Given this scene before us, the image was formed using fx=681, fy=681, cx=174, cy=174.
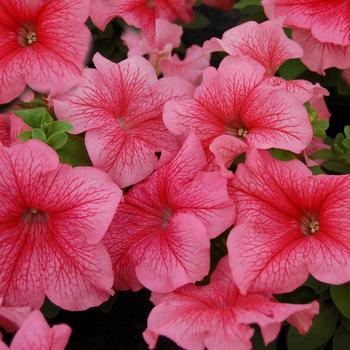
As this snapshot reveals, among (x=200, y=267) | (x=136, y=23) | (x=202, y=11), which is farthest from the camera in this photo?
(x=202, y=11)

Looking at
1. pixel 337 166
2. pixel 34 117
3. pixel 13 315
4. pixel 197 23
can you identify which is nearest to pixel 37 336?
pixel 13 315

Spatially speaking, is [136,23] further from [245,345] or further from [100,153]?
[245,345]

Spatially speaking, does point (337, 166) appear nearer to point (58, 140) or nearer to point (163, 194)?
point (163, 194)

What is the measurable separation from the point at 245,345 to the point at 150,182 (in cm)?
31

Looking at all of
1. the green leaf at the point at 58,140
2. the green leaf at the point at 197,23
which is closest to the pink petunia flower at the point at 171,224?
the green leaf at the point at 58,140

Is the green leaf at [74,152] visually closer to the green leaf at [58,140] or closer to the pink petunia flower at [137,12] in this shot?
the green leaf at [58,140]

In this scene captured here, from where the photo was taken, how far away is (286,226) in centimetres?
100

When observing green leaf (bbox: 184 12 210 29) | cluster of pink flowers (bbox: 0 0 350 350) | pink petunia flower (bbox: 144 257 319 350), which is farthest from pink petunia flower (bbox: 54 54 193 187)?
green leaf (bbox: 184 12 210 29)

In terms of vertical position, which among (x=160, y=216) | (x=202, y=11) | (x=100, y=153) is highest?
(x=100, y=153)

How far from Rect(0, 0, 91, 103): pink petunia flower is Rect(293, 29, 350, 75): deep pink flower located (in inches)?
16.5

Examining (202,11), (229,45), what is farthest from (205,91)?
(202,11)

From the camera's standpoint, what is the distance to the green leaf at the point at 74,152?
3.52ft

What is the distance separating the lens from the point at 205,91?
108 centimetres

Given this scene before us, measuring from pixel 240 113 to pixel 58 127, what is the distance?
29cm
